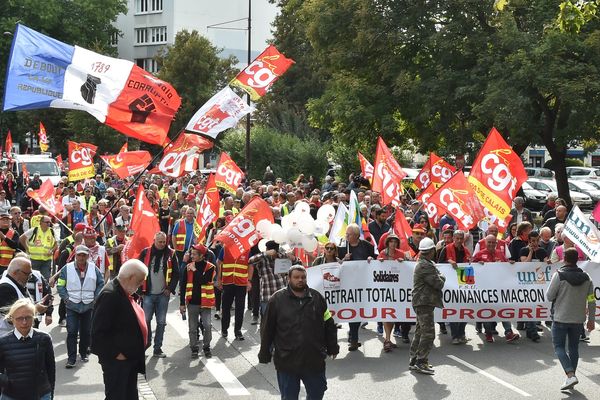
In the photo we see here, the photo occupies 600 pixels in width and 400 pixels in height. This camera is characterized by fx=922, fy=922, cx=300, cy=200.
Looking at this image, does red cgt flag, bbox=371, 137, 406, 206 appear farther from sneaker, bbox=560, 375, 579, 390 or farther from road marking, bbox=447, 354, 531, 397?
sneaker, bbox=560, 375, 579, 390

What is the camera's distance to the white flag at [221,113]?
44.7 ft

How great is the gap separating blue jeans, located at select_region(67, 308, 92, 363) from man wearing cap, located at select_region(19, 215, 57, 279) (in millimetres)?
3386

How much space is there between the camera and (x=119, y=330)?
748 centimetres

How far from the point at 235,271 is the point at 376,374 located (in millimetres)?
3035

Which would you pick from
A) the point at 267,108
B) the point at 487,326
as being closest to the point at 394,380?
the point at 487,326

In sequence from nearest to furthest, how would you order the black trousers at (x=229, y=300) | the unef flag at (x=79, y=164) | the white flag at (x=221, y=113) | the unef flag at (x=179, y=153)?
the black trousers at (x=229, y=300), the white flag at (x=221, y=113), the unef flag at (x=179, y=153), the unef flag at (x=79, y=164)

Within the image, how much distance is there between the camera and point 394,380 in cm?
1063

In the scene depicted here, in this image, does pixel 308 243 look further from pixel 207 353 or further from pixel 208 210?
pixel 208 210

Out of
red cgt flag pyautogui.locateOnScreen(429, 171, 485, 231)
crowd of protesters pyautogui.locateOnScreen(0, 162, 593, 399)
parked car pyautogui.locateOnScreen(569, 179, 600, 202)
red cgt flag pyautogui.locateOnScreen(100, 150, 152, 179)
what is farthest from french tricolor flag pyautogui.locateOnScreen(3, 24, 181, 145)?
parked car pyautogui.locateOnScreen(569, 179, 600, 202)

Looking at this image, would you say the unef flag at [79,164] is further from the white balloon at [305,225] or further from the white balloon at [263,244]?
the white balloon at [305,225]

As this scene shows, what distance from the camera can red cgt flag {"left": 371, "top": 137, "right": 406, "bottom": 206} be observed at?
18.0 meters

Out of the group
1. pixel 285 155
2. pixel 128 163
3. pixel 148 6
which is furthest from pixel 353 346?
pixel 148 6

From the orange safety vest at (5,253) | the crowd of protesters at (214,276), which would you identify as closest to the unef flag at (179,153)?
the crowd of protesters at (214,276)

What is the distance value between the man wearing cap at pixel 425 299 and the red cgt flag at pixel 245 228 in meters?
2.49
